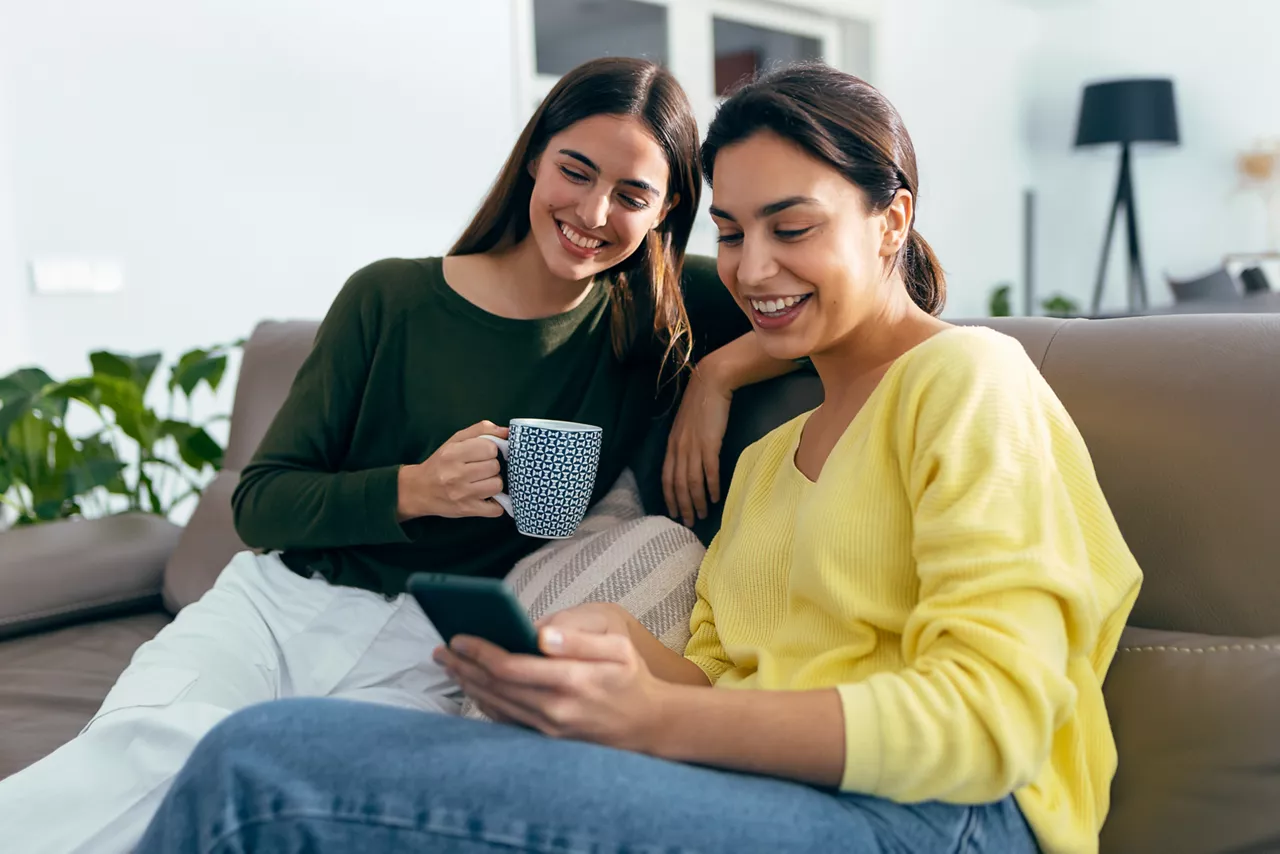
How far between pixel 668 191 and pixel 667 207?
4cm

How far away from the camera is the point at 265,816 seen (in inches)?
27.2

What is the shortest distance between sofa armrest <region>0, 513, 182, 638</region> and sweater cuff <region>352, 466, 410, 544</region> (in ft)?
2.71

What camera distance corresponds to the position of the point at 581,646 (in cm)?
78

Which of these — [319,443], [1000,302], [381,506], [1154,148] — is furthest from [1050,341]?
[1154,148]

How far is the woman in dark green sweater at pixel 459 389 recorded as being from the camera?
131cm

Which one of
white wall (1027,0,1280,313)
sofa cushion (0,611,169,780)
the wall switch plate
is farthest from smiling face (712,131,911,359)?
white wall (1027,0,1280,313)

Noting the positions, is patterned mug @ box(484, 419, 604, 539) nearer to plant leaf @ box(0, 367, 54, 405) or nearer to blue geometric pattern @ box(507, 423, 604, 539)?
blue geometric pattern @ box(507, 423, 604, 539)

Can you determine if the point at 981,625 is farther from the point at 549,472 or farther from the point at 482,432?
the point at 482,432

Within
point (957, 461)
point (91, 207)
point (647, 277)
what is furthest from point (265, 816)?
point (91, 207)

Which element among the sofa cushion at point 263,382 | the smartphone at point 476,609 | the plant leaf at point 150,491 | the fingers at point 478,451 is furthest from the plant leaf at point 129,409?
the smartphone at point 476,609

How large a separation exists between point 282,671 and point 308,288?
207 centimetres

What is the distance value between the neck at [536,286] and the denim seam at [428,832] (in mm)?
839

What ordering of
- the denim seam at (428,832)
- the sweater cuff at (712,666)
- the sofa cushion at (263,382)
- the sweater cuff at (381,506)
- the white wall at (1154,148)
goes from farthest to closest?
the white wall at (1154,148) < the sofa cushion at (263,382) < the sweater cuff at (381,506) < the sweater cuff at (712,666) < the denim seam at (428,832)

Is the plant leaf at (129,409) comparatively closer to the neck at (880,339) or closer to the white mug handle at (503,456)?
the white mug handle at (503,456)
